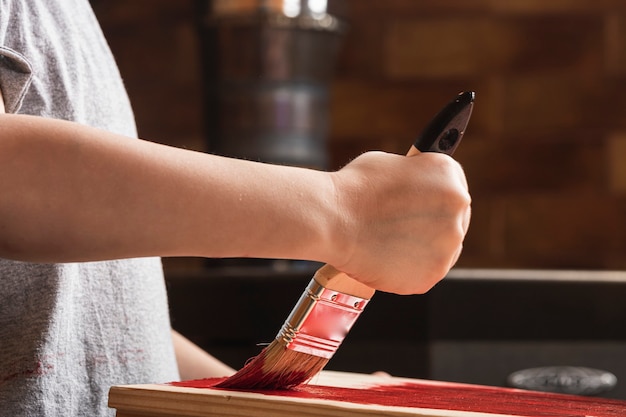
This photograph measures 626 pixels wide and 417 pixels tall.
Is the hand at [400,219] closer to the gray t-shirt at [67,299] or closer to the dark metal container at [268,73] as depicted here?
the gray t-shirt at [67,299]

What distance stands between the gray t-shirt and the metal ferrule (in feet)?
0.53

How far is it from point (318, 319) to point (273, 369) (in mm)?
39

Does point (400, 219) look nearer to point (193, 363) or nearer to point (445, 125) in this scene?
point (445, 125)

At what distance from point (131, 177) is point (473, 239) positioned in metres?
2.29

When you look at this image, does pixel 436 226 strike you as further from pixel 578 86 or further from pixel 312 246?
pixel 578 86

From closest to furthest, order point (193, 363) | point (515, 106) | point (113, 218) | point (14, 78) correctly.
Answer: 1. point (113, 218)
2. point (14, 78)
3. point (193, 363)
4. point (515, 106)

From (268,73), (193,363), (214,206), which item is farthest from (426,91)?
(214,206)

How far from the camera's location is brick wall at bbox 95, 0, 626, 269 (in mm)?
2615

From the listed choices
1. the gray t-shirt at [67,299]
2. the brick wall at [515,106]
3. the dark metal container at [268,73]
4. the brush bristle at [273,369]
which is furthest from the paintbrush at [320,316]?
the brick wall at [515,106]

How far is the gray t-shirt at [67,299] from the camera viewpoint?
570mm

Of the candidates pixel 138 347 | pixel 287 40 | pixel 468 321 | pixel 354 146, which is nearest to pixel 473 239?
pixel 354 146

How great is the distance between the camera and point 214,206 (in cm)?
45

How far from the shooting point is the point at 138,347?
2.17 ft

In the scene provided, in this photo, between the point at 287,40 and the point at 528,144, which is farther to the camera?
the point at 528,144
